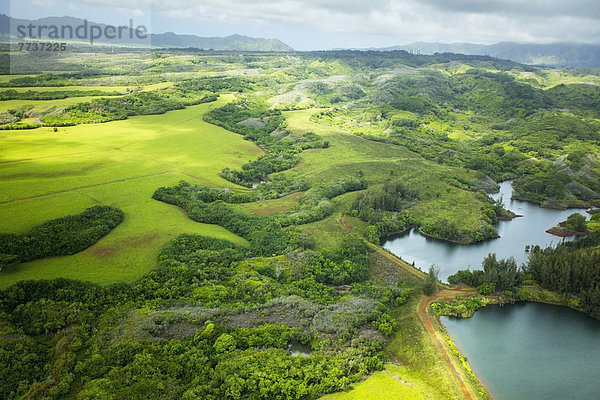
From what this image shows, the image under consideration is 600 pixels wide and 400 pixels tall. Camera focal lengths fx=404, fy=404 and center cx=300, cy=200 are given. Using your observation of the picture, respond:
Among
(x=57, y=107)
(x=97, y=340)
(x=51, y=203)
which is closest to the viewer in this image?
(x=97, y=340)

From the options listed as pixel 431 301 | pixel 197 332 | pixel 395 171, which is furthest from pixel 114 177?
pixel 431 301

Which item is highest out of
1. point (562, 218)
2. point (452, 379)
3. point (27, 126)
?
point (27, 126)

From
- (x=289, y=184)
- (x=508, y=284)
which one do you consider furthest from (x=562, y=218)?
(x=289, y=184)

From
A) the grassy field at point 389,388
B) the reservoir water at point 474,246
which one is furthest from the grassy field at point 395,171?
the grassy field at point 389,388

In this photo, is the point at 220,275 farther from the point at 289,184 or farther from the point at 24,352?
the point at 289,184

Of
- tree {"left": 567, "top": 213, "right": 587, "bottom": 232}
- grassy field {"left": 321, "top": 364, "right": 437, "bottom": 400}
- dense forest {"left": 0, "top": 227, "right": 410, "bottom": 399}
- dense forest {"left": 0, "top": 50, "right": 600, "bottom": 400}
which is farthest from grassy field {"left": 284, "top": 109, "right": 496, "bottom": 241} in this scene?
grassy field {"left": 321, "top": 364, "right": 437, "bottom": 400}

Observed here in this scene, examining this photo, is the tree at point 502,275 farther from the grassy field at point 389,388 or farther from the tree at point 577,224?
the tree at point 577,224
